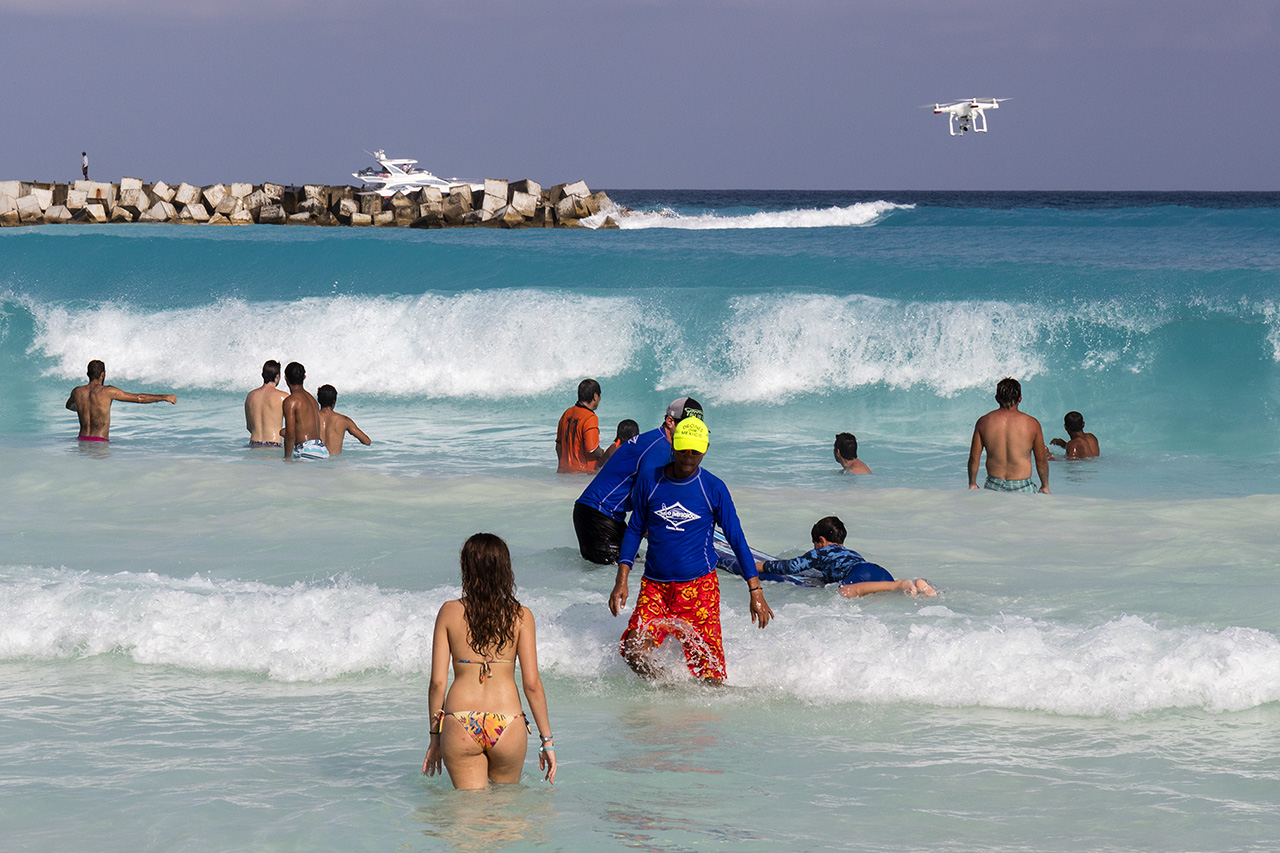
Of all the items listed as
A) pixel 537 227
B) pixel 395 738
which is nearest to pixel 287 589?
pixel 395 738

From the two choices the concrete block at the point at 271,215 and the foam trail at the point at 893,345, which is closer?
the foam trail at the point at 893,345

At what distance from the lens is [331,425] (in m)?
12.3

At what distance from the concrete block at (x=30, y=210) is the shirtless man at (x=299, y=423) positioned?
3817 cm

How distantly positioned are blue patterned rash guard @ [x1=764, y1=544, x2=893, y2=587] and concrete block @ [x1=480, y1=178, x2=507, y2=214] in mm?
38356

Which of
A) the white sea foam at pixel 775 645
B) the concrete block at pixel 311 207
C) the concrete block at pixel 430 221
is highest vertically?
the concrete block at pixel 311 207

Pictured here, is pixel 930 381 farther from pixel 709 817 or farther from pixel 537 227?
pixel 537 227

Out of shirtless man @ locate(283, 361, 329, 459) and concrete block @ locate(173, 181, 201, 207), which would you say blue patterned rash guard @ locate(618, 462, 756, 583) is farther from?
concrete block @ locate(173, 181, 201, 207)

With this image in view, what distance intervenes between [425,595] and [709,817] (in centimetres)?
315

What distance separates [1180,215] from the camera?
114 ft

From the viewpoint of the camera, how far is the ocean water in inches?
183

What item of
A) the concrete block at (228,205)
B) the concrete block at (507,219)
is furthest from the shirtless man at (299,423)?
the concrete block at (228,205)

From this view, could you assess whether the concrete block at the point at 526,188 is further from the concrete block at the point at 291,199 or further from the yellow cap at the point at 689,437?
the yellow cap at the point at 689,437

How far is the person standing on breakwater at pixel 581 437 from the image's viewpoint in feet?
34.2

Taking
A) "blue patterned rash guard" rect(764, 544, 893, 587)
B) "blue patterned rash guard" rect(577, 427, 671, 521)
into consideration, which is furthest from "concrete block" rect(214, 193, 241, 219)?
"blue patterned rash guard" rect(764, 544, 893, 587)
